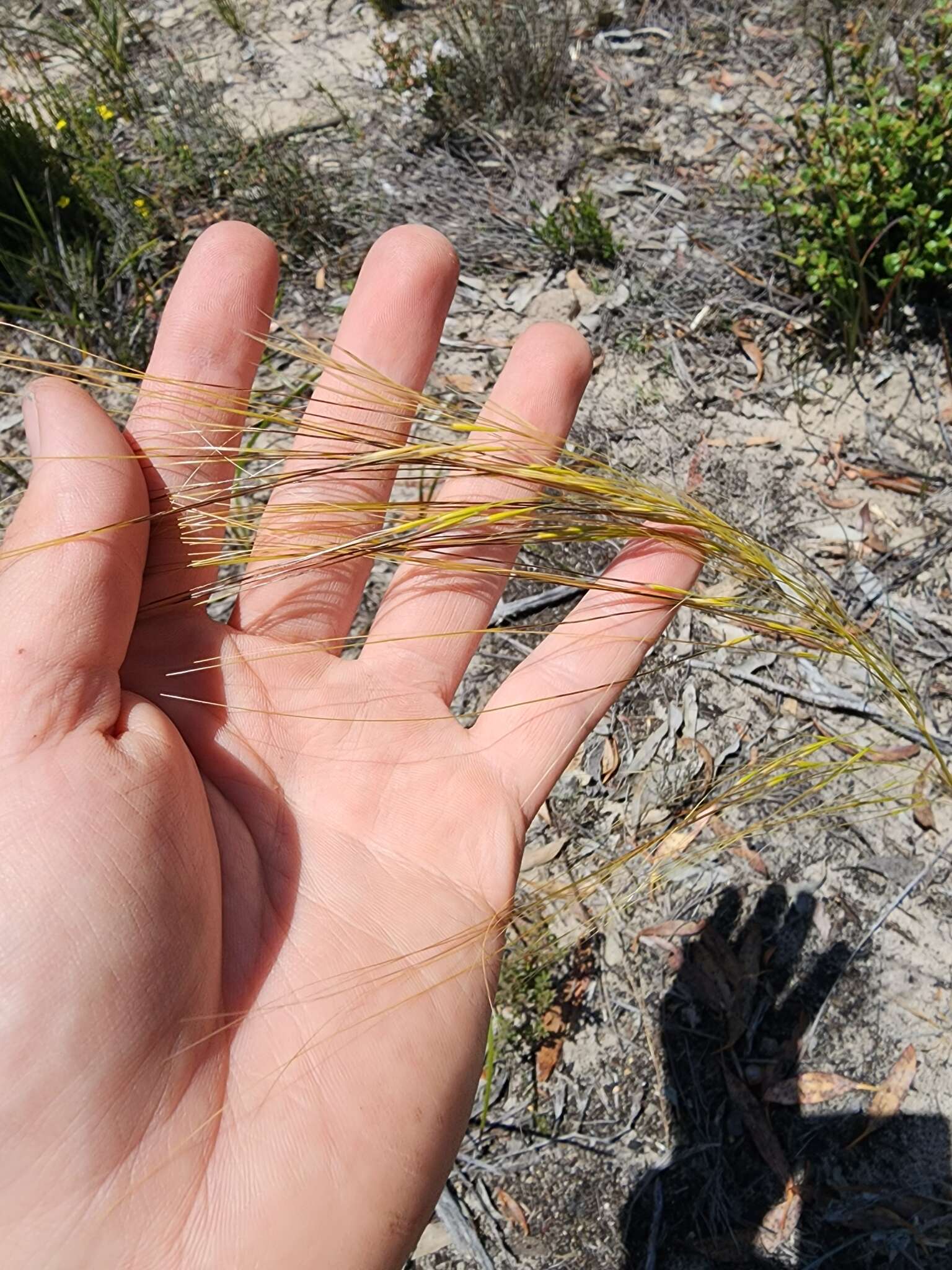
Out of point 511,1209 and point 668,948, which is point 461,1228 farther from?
point 668,948

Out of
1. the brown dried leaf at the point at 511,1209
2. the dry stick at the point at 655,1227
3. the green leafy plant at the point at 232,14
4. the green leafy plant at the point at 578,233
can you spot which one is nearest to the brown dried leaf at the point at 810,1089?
the dry stick at the point at 655,1227

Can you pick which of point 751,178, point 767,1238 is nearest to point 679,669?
point 767,1238

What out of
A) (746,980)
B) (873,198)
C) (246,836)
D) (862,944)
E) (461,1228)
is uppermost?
(873,198)

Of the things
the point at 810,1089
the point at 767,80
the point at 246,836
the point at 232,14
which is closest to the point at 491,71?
the point at 767,80

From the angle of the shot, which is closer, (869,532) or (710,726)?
(710,726)

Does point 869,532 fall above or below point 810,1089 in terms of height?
above

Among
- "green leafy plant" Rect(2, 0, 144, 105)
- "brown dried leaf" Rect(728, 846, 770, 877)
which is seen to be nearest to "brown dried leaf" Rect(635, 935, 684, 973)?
"brown dried leaf" Rect(728, 846, 770, 877)

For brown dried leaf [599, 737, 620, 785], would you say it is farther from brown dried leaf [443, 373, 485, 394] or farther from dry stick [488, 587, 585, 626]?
brown dried leaf [443, 373, 485, 394]

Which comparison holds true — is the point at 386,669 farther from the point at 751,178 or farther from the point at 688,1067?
the point at 751,178
